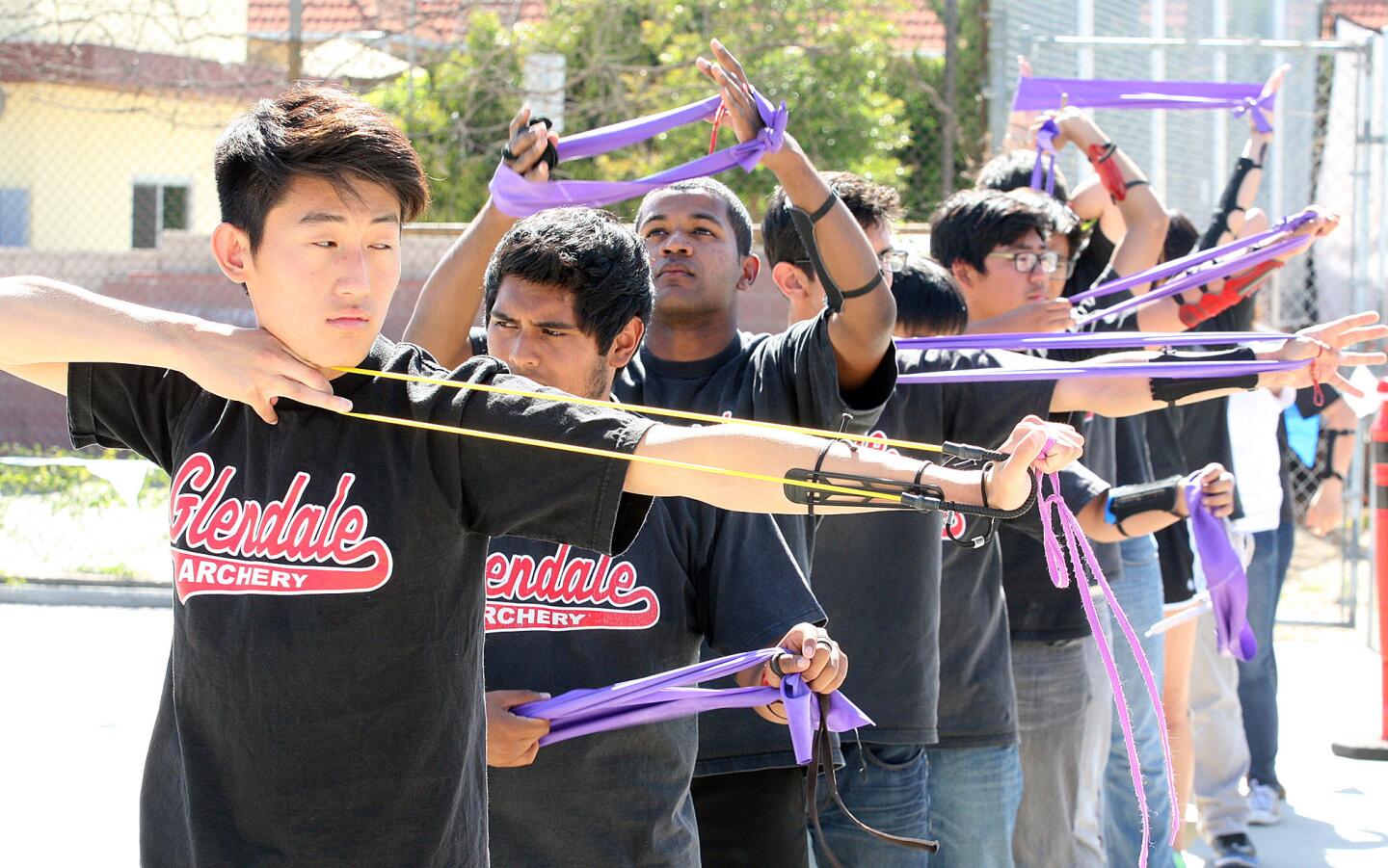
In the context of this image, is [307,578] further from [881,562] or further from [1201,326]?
[1201,326]

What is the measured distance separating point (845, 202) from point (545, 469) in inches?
70.1

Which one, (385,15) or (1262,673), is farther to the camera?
(385,15)

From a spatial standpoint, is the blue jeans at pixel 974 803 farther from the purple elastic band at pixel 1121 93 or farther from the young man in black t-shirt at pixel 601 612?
the purple elastic band at pixel 1121 93

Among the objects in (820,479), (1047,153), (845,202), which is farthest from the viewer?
(1047,153)

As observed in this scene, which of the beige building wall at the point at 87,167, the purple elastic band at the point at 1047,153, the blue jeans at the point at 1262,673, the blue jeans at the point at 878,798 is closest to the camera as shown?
the blue jeans at the point at 878,798

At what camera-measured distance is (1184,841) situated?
5.10 metres

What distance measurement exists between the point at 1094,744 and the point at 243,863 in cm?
276

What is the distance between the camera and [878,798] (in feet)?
10.7

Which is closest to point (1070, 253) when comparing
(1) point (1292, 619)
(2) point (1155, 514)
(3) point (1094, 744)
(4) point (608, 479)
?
(2) point (1155, 514)

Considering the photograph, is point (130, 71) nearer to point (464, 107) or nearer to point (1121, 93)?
point (464, 107)

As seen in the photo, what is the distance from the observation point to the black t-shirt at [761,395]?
2895 millimetres

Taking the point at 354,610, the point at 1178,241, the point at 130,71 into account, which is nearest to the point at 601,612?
the point at 354,610

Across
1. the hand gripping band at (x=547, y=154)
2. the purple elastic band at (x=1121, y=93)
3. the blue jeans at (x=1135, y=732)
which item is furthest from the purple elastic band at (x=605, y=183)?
the purple elastic band at (x=1121, y=93)

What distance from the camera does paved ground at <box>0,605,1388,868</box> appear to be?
499 cm
